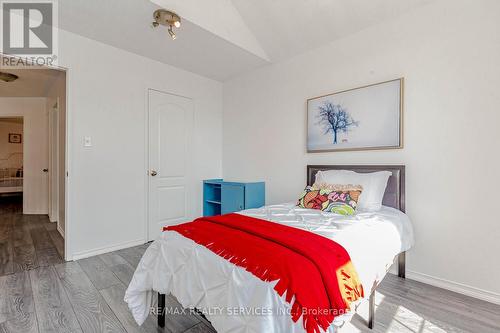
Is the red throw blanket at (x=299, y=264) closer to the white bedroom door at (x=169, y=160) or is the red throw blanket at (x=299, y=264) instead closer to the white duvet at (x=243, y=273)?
the white duvet at (x=243, y=273)

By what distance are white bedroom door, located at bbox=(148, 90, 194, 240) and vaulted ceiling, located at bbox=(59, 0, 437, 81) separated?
2.13ft

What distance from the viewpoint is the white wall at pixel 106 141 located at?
109 inches

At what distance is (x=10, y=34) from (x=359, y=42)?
3.49 meters

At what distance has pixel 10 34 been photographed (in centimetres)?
241

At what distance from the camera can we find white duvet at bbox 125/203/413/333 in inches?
41.4

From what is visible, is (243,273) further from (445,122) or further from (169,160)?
(169,160)

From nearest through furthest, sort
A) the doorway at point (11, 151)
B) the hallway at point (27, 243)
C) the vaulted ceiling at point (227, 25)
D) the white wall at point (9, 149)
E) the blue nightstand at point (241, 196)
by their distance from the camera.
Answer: the vaulted ceiling at point (227, 25) → the hallway at point (27, 243) → the blue nightstand at point (241, 196) → the doorway at point (11, 151) → the white wall at point (9, 149)

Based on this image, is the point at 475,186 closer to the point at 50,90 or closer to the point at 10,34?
the point at 10,34

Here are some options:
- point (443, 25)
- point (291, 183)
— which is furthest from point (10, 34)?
point (443, 25)

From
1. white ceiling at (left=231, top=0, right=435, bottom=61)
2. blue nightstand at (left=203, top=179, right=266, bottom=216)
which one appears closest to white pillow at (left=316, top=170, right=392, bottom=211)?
blue nightstand at (left=203, top=179, right=266, bottom=216)

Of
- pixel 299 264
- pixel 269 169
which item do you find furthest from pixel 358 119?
pixel 299 264

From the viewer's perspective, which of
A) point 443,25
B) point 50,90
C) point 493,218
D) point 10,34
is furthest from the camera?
point 50,90

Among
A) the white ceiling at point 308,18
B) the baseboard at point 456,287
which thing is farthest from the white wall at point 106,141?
the baseboard at point 456,287

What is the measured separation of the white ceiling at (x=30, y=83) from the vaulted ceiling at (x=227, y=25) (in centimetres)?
139
